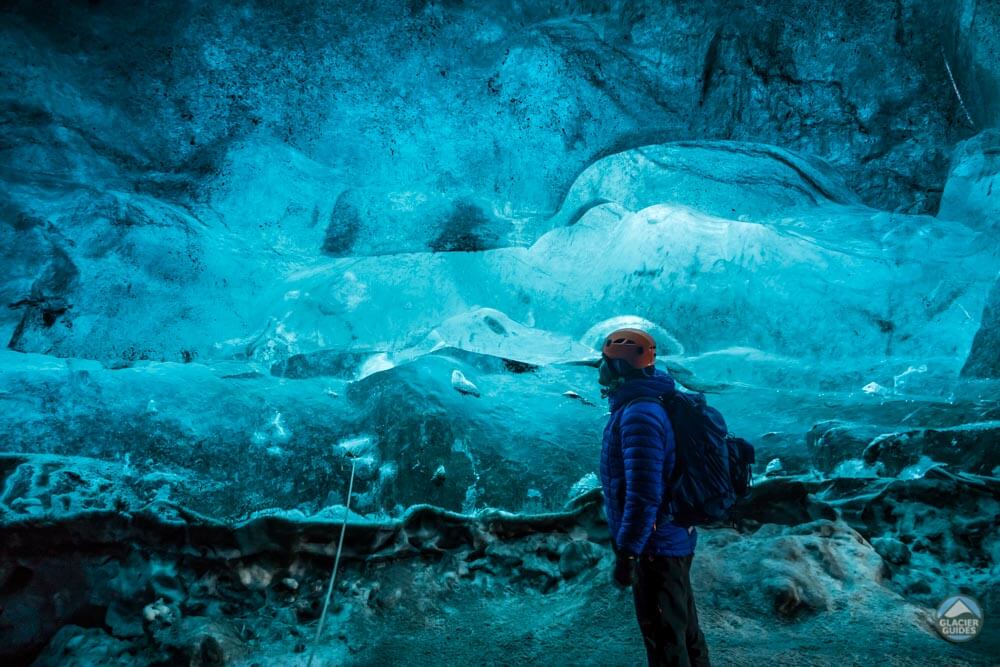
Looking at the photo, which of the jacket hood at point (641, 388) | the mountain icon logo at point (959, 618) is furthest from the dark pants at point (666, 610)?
the mountain icon logo at point (959, 618)

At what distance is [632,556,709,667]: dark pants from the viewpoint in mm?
2352

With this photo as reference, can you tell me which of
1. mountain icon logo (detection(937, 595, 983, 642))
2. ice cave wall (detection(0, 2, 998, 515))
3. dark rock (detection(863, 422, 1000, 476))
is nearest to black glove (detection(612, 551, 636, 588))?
mountain icon logo (detection(937, 595, 983, 642))

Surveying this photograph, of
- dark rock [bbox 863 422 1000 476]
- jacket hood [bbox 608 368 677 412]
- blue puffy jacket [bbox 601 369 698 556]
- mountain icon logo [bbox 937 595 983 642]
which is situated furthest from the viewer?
dark rock [bbox 863 422 1000 476]

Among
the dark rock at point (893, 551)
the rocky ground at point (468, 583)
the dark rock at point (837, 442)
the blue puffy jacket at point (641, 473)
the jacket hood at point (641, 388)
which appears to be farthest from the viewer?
the dark rock at point (837, 442)

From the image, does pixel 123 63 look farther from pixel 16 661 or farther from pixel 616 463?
pixel 616 463

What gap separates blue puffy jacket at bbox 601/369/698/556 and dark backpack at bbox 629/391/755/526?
4 cm

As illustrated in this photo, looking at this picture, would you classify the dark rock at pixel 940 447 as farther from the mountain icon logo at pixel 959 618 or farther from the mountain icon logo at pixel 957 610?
the mountain icon logo at pixel 957 610

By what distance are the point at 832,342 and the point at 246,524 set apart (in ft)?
15.2

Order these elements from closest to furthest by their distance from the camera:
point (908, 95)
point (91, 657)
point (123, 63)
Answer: point (91, 657) < point (123, 63) < point (908, 95)

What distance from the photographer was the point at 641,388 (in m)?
2.51

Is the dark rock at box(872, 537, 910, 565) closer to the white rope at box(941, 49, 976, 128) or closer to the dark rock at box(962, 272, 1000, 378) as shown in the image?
the dark rock at box(962, 272, 1000, 378)

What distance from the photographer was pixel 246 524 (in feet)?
14.0

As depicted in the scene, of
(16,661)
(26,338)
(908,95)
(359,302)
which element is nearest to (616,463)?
(359,302)

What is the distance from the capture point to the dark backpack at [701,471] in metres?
2.40
